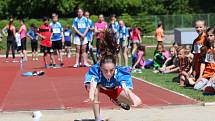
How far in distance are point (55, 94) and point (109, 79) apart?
418 cm

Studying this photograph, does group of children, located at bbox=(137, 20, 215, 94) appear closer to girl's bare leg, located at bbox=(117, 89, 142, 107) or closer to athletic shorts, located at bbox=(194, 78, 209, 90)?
athletic shorts, located at bbox=(194, 78, 209, 90)

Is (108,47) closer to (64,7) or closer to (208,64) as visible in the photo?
(208,64)

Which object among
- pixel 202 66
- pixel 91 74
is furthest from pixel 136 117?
pixel 202 66

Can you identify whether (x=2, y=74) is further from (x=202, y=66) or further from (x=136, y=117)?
(x=136, y=117)

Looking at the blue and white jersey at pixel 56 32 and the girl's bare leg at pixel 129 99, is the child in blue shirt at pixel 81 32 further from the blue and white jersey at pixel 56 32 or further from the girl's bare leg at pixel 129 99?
the girl's bare leg at pixel 129 99

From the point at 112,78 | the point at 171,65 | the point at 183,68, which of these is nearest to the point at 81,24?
the point at 171,65

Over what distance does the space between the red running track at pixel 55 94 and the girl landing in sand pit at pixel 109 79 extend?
5.86 ft

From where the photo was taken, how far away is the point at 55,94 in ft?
44.2

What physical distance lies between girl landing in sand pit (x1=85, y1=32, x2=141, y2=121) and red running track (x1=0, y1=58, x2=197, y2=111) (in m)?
1.79

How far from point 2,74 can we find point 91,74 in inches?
420

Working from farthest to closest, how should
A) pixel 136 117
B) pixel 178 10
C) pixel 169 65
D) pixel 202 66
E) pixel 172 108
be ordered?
pixel 178 10
pixel 169 65
pixel 202 66
pixel 172 108
pixel 136 117

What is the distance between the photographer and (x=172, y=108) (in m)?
11.1

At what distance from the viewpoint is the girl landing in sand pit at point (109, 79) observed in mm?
9398

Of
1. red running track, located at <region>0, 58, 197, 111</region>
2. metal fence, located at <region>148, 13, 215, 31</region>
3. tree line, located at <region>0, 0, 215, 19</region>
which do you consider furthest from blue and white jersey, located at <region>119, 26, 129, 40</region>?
tree line, located at <region>0, 0, 215, 19</region>
